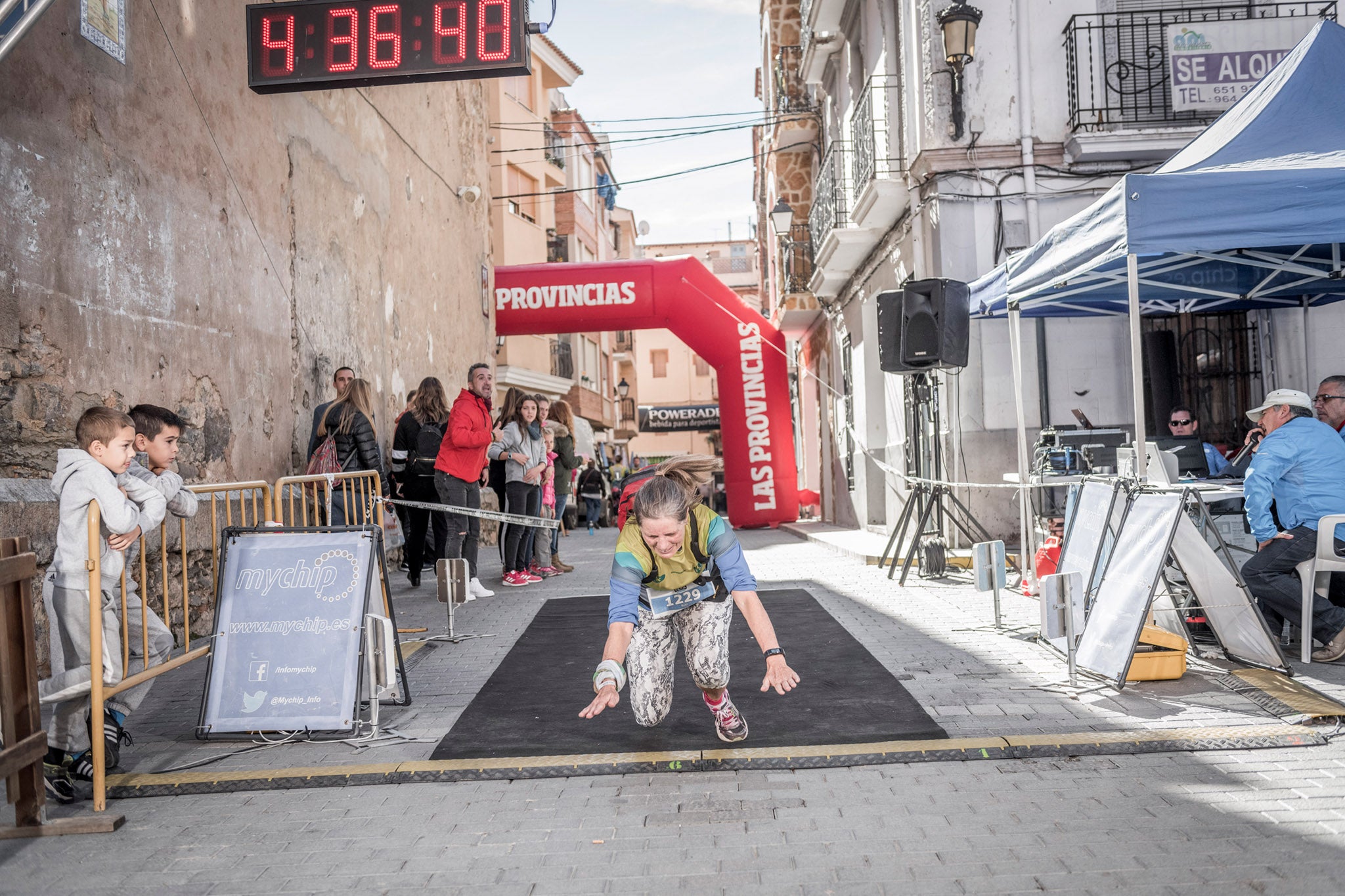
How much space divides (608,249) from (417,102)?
3189 centimetres

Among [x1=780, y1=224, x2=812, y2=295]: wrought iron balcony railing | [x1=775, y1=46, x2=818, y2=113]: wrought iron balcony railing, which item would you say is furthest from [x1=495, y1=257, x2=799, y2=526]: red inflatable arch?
[x1=775, y1=46, x2=818, y2=113]: wrought iron balcony railing

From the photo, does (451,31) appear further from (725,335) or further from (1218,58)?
(725,335)

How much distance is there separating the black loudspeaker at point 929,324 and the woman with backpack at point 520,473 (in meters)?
3.41

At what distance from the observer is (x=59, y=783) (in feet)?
13.3

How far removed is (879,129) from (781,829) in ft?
38.8

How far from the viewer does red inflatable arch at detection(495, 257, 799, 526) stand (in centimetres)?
1744

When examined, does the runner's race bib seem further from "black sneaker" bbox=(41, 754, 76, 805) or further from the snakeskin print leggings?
"black sneaker" bbox=(41, 754, 76, 805)

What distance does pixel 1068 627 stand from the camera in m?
5.27

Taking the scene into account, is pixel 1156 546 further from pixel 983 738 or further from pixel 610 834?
pixel 610 834

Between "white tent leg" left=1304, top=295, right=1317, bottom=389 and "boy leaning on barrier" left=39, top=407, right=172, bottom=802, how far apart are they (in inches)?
425

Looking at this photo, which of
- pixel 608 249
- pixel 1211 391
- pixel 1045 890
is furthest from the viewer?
pixel 608 249

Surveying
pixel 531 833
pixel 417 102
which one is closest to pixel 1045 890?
pixel 531 833

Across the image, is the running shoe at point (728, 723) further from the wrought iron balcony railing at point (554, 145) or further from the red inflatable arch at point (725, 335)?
the wrought iron balcony railing at point (554, 145)

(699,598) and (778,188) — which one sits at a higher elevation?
(778,188)
